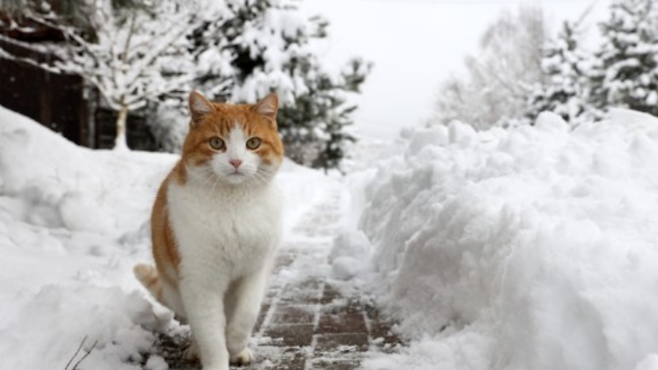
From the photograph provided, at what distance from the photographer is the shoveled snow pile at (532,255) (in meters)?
1.94

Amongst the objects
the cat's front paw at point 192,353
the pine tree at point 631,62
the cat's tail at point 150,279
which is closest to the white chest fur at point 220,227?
the cat's front paw at point 192,353

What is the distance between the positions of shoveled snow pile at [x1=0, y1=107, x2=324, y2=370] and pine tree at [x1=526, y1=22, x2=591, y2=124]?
14941 millimetres

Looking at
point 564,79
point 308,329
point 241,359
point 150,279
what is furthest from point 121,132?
point 564,79

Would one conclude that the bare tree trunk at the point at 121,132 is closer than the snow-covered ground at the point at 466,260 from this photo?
No

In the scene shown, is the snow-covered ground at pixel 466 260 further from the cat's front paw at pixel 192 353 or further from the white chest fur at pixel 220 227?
the white chest fur at pixel 220 227

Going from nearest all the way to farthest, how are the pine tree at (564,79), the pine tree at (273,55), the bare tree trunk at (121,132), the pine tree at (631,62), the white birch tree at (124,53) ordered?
the bare tree trunk at (121,132), the white birch tree at (124,53), the pine tree at (273,55), the pine tree at (631,62), the pine tree at (564,79)

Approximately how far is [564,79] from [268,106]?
21.3 meters

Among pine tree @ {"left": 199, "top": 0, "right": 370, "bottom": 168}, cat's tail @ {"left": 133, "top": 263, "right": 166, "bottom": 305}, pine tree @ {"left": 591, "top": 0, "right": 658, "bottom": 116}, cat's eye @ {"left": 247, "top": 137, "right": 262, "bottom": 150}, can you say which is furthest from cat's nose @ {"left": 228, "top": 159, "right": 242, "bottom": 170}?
pine tree @ {"left": 591, "top": 0, "right": 658, "bottom": 116}

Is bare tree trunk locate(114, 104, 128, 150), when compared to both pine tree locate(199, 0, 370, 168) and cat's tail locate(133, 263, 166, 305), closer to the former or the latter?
pine tree locate(199, 0, 370, 168)

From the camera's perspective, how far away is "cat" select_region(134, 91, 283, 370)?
2.66 metres

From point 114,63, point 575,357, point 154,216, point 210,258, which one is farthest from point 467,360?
point 114,63

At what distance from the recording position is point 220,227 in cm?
266

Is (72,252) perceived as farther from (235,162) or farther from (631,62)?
(631,62)

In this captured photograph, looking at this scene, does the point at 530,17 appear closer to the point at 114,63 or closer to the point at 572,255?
the point at 114,63
